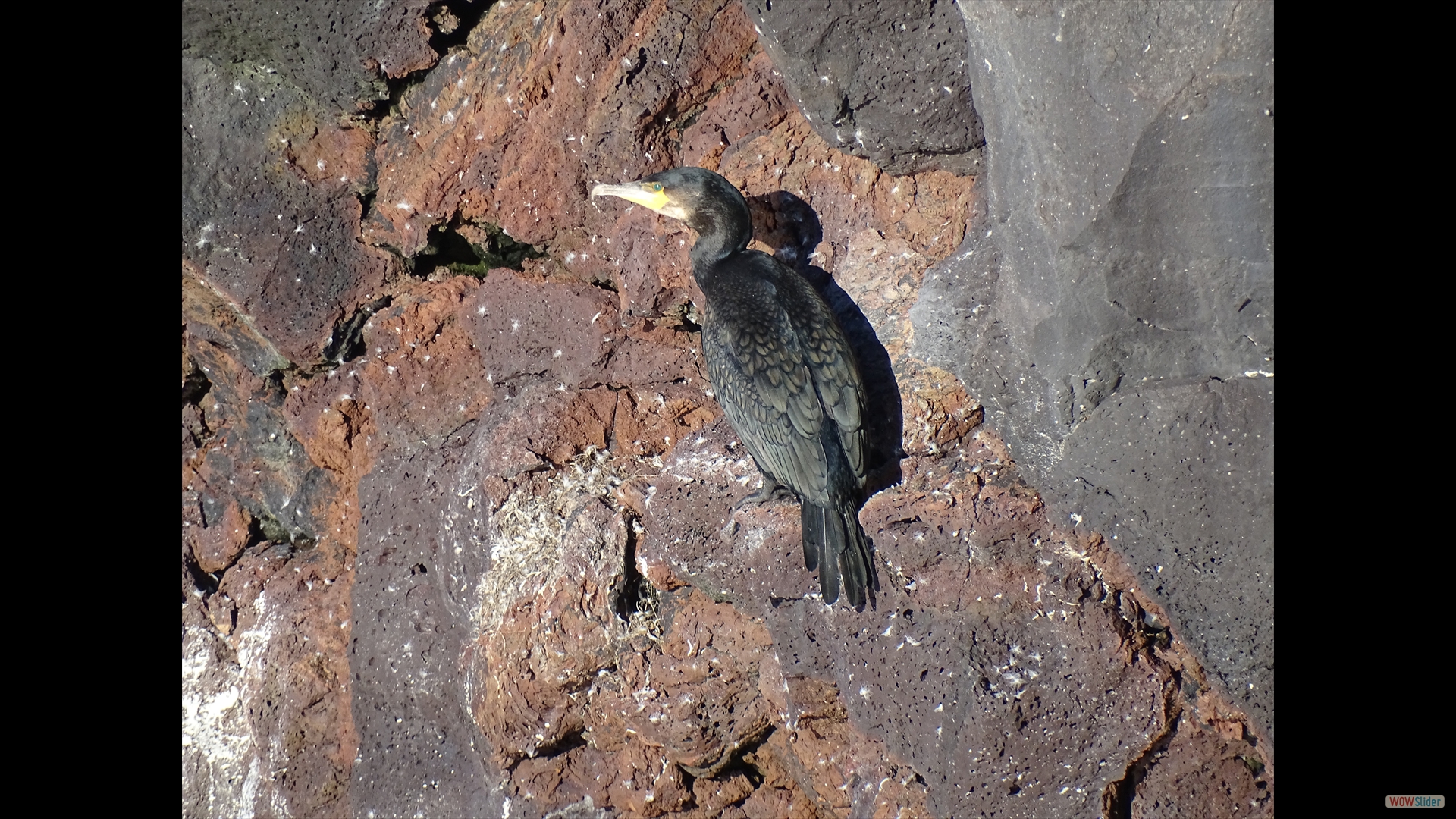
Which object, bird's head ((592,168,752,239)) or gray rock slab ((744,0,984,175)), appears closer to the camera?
gray rock slab ((744,0,984,175))

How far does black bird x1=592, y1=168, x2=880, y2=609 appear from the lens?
9.97 ft

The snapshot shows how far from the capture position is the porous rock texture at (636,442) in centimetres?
291

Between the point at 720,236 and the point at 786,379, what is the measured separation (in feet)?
2.11

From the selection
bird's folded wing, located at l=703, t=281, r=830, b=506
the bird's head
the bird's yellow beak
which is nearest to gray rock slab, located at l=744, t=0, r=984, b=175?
the bird's head

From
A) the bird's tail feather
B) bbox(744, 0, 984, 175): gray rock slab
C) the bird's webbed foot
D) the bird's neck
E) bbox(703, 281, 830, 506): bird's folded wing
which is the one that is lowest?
the bird's tail feather

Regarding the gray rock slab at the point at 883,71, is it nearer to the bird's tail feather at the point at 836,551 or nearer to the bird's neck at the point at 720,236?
the bird's neck at the point at 720,236

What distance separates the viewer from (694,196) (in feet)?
11.0

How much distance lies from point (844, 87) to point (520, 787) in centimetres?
296

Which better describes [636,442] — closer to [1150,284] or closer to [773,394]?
[773,394]

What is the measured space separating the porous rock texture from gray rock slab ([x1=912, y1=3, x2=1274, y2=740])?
0.06 ft

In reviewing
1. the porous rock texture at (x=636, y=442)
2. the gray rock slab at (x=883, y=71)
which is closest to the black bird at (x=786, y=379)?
the porous rock texture at (x=636, y=442)

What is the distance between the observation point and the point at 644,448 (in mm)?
3869

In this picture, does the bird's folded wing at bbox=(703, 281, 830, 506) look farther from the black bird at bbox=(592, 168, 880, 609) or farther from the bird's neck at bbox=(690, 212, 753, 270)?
the bird's neck at bbox=(690, 212, 753, 270)

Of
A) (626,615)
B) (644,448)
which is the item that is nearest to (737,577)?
(626,615)
